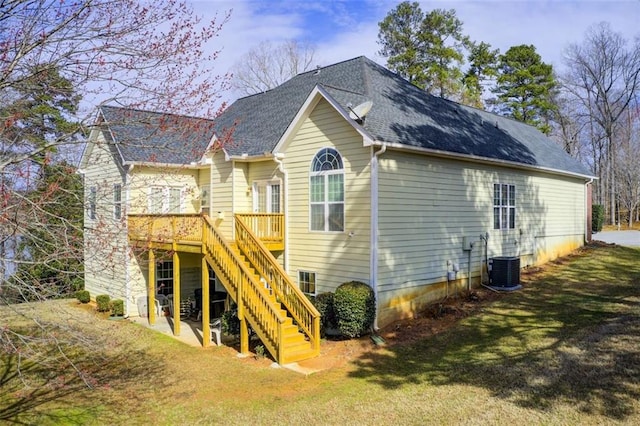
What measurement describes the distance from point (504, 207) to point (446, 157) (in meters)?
4.40

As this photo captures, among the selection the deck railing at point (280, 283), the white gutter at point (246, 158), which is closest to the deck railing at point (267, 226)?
the deck railing at point (280, 283)

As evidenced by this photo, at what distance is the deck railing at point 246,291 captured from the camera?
34.1 feet

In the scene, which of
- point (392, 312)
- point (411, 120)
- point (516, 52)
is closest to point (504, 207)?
point (411, 120)

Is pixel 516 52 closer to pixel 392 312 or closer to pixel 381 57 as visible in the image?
pixel 381 57

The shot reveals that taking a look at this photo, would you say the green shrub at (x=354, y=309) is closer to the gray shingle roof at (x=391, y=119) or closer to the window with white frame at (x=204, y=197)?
the gray shingle roof at (x=391, y=119)

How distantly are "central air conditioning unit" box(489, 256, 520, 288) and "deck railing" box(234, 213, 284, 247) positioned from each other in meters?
7.26

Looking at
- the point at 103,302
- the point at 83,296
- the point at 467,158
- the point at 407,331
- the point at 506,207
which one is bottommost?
the point at 83,296

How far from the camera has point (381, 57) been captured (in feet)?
129

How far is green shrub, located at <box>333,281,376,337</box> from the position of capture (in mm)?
11141

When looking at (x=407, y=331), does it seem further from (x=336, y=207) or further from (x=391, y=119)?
(x=391, y=119)

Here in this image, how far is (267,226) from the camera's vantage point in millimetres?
13930

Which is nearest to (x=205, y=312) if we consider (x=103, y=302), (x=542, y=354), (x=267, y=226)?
(x=267, y=226)

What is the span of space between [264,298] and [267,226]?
3656mm

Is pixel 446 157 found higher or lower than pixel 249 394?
higher
